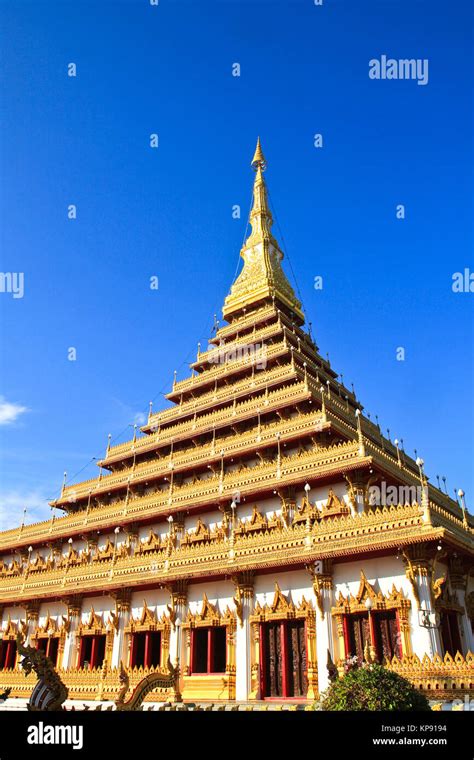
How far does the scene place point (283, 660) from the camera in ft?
81.4

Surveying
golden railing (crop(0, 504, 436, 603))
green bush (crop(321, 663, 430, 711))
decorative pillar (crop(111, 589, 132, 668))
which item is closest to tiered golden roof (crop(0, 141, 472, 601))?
golden railing (crop(0, 504, 436, 603))

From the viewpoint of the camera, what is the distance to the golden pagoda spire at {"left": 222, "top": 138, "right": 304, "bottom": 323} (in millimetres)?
49625

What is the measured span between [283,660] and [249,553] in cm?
456

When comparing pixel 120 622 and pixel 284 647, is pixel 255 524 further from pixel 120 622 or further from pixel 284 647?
pixel 120 622

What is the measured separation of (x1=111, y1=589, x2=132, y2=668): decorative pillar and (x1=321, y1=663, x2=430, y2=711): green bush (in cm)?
2163

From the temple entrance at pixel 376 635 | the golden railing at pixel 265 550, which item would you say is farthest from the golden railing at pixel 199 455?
the temple entrance at pixel 376 635

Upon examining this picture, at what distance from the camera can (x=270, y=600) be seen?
86.1 feet

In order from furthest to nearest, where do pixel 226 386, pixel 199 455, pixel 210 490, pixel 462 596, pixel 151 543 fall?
pixel 226 386 < pixel 199 455 < pixel 151 543 < pixel 210 490 < pixel 462 596

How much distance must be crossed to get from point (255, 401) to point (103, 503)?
15.5 m

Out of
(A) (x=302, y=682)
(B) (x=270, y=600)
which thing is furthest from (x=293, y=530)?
(A) (x=302, y=682)

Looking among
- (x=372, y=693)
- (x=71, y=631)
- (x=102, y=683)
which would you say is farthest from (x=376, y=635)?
(x=71, y=631)

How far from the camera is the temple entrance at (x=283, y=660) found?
24.2 m
